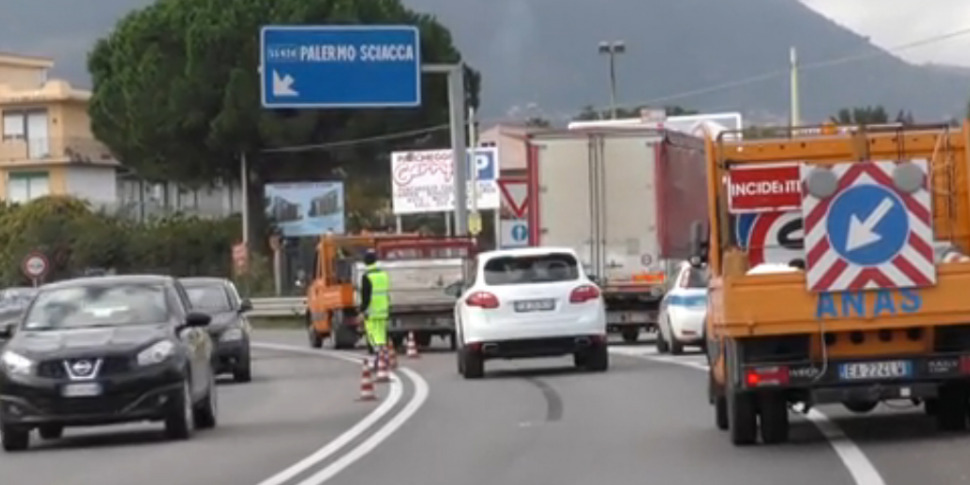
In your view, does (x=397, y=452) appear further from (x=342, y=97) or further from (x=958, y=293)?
(x=342, y=97)

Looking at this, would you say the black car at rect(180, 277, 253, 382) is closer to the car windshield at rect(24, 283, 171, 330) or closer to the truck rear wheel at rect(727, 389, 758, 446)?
the car windshield at rect(24, 283, 171, 330)

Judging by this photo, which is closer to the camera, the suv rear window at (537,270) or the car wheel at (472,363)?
the suv rear window at (537,270)

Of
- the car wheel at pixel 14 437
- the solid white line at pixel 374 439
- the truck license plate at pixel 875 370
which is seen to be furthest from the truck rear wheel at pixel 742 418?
the car wheel at pixel 14 437

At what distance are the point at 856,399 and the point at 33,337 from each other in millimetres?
8301

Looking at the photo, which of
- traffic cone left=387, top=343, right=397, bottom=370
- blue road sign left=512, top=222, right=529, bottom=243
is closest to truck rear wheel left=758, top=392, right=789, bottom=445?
traffic cone left=387, top=343, right=397, bottom=370

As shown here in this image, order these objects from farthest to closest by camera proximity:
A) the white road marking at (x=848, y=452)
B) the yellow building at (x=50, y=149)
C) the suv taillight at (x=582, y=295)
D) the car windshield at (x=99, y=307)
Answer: the yellow building at (x=50, y=149), the suv taillight at (x=582, y=295), the car windshield at (x=99, y=307), the white road marking at (x=848, y=452)

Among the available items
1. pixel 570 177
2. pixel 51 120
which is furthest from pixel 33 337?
pixel 51 120

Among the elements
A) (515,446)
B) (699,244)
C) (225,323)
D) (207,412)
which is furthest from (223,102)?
(699,244)

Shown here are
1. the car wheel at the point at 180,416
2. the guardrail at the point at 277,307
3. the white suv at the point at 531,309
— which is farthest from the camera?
the guardrail at the point at 277,307

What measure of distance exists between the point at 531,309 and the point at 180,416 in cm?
1020

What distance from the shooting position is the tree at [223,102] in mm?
80188

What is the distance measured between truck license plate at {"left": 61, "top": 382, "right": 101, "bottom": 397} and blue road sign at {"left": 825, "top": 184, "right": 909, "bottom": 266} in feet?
23.6

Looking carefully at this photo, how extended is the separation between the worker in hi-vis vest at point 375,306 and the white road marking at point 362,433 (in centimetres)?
73

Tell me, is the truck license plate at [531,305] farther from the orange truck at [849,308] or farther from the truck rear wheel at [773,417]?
the truck rear wheel at [773,417]
